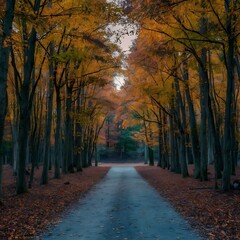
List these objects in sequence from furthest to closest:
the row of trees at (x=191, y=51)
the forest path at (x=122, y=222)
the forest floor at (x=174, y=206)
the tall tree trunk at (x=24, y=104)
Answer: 1. the tall tree trunk at (x=24, y=104)
2. the row of trees at (x=191, y=51)
3. the forest floor at (x=174, y=206)
4. the forest path at (x=122, y=222)

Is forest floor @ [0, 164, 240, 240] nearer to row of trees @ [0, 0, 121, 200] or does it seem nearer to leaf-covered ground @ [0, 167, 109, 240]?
leaf-covered ground @ [0, 167, 109, 240]

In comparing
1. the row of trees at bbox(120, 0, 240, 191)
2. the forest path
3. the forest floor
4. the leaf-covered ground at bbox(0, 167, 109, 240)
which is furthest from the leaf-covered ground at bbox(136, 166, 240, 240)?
the leaf-covered ground at bbox(0, 167, 109, 240)

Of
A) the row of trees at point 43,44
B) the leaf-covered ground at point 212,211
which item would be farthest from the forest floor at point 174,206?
the row of trees at point 43,44

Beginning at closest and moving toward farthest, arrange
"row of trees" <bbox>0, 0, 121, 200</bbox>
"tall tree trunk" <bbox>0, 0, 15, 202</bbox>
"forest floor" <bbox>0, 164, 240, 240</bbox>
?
"forest floor" <bbox>0, 164, 240, 240</bbox>
"tall tree trunk" <bbox>0, 0, 15, 202</bbox>
"row of trees" <bbox>0, 0, 121, 200</bbox>

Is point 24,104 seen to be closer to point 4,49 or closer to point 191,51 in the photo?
point 4,49

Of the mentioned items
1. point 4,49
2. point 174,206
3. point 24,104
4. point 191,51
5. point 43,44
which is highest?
point 43,44

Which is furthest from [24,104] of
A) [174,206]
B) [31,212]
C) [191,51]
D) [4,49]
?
[191,51]

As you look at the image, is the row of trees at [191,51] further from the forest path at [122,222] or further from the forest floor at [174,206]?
the forest path at [122,222]

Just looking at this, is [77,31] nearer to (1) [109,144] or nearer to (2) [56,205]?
(2) [56,205]

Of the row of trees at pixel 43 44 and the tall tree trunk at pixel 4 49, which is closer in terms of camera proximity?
the tall tree trunk at pixel 4 49

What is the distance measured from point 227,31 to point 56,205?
890 cm

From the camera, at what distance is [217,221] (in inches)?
343

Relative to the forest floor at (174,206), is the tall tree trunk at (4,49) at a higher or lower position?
higher

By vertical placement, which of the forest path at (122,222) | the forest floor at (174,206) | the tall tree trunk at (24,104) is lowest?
the forest path at (122,222)
